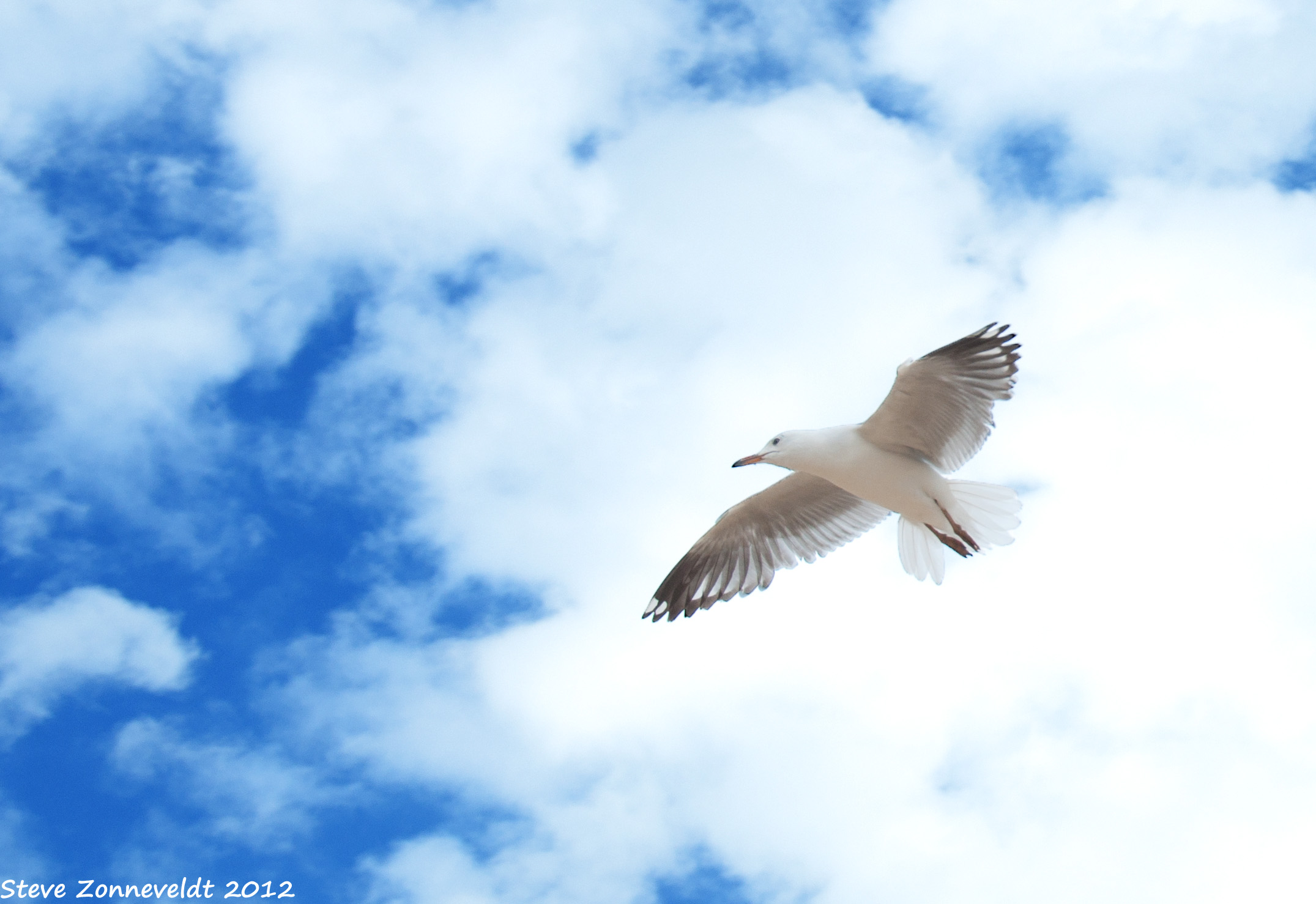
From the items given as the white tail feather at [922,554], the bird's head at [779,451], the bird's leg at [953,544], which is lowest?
the bird's leg at [953,544]

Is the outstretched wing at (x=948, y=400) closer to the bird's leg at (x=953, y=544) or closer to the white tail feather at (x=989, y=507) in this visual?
the white tail feather at (x=989, y=507)

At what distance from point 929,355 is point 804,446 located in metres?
0.75

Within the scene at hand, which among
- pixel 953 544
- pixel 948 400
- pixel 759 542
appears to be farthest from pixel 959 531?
pixel 759 542

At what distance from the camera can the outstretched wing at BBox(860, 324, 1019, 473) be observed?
5.78 meters

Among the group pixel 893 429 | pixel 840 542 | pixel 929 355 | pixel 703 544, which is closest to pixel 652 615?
pixel 703 544

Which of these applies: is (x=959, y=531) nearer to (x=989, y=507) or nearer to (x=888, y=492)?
(x=989, y=507)

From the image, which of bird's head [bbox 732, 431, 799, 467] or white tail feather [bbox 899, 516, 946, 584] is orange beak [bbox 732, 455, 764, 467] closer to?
bird's head [bbox 732, 431, 799, 467]

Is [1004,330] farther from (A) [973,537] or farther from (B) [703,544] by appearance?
(B) [703,544]

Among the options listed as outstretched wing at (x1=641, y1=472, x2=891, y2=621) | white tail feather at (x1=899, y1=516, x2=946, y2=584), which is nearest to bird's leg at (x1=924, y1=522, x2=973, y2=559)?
white tail feather at (x1=899, y1=516, x2=946, y2=584)

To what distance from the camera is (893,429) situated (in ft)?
20.2

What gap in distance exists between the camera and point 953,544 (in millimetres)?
6289

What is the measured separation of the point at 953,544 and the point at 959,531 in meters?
0.10

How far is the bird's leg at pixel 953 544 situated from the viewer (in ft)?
20.6

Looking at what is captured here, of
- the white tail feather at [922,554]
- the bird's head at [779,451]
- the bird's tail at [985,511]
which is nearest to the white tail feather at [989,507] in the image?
the bird's tail at [985,511]
